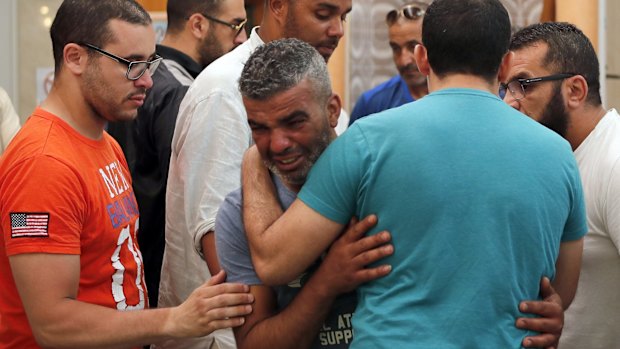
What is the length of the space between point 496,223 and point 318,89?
0.52 m

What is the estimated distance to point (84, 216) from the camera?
8.17 ft

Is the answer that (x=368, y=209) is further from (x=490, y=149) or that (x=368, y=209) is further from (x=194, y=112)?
(x=194, y=112)

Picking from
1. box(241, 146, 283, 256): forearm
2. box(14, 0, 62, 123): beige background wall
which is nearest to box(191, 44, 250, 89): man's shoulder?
box(241, 146, 283, 256): forearm

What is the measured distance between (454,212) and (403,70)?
2607 millimetres

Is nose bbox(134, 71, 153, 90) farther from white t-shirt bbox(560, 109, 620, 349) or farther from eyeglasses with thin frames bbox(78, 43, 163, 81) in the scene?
white t-shirt bbox(560, 109, 620, 349)

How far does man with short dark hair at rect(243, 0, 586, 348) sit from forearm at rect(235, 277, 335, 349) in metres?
0.06

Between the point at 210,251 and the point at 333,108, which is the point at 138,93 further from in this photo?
the point at 333,108

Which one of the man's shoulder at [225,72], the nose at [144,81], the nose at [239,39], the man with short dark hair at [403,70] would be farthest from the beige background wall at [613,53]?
the nose at [144,81]

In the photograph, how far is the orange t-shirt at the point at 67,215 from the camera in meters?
2.39

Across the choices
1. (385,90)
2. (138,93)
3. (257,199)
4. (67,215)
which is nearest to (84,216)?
(67,215)

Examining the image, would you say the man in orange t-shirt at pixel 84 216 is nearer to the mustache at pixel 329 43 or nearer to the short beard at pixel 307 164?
the short beard at pixel 307 164

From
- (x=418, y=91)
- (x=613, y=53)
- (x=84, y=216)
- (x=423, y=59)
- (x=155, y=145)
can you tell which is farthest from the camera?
(x=613, y=53)

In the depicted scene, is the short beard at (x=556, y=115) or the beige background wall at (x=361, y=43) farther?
the beige background wall at (x=361, y=43)

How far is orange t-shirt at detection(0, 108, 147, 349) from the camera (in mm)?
2395
